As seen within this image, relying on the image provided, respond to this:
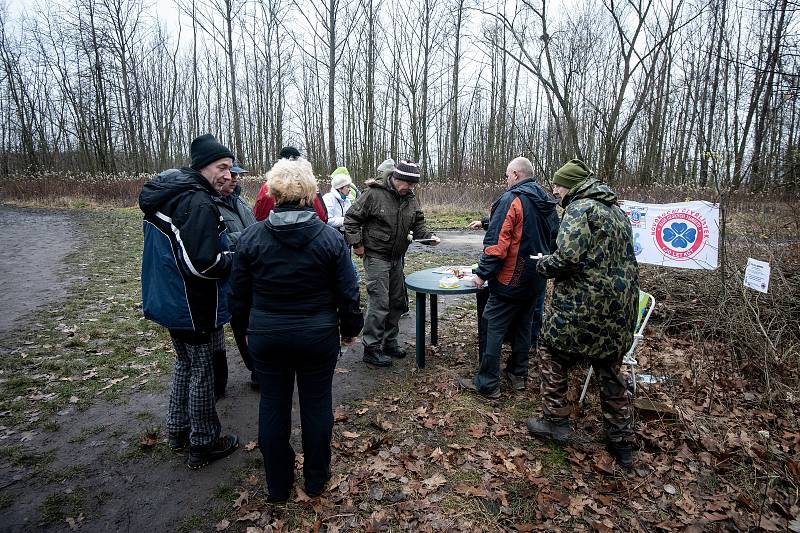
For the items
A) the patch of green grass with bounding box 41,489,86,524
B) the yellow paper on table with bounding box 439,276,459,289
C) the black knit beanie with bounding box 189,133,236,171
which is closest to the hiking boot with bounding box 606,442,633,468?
the yellow paper on table with bounding box 439,276,459,289

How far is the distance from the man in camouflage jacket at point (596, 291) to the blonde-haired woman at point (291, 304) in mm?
1529

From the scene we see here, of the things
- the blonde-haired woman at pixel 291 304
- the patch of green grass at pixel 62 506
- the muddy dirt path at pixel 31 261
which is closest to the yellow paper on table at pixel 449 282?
the blonde-haired woman at pixel 291 304

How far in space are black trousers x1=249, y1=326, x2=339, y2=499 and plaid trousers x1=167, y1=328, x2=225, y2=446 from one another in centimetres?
67

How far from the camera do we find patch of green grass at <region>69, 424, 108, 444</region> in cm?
362

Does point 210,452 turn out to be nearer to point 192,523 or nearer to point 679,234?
Answer: point 192,523

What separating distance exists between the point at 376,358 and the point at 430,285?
1107 millimetres

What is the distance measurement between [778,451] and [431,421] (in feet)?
9.02

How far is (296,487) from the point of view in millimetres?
3053

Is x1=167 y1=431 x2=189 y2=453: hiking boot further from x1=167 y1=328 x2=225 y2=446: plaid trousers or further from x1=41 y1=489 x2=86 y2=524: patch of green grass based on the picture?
x1=41 y1=489 x2=86 y2=524: patch of green grass

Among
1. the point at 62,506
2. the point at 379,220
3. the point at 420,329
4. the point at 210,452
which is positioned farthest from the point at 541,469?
the point at 62,506

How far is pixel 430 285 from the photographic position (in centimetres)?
473

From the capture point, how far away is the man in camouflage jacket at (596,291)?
3.11m

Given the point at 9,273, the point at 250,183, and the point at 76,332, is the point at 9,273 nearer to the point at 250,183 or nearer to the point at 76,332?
the point at 76,332

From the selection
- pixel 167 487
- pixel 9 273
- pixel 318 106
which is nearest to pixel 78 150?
pixel 318 106
